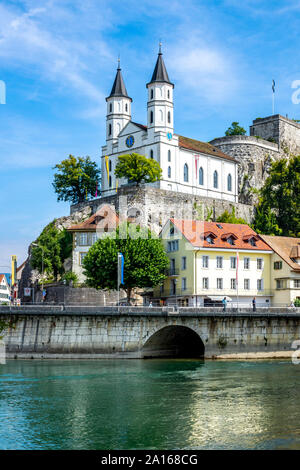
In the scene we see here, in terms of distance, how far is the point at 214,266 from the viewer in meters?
62.3

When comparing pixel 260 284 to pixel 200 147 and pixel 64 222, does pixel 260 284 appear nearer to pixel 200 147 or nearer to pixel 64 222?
pixel 64 222

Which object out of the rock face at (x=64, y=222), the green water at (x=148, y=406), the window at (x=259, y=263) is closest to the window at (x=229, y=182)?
the rock face at (x=64, y=222)

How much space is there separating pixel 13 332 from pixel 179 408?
2269 cm

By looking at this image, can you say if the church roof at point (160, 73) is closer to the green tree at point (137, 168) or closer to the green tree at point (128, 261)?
the green tree at point (137, 168)

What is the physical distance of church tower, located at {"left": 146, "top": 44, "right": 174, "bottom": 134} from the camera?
286ft

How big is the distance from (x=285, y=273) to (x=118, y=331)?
20.7 meters

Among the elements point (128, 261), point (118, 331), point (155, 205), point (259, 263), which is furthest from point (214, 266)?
point (155, 205)

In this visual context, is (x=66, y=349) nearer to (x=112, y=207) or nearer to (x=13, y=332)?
(x=13, y=332)

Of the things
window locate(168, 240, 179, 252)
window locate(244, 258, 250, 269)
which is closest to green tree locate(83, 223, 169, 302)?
window locate(168, 240, 179, 252)

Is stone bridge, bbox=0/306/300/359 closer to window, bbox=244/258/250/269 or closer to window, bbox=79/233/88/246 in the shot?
window, bbox=244/258/250/269

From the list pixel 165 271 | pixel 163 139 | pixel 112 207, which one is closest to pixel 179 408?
pixel 165 271

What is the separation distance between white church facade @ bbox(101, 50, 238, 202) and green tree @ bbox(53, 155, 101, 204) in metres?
1.88

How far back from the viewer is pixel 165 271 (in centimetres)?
6494

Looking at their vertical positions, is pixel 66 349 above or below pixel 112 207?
below
